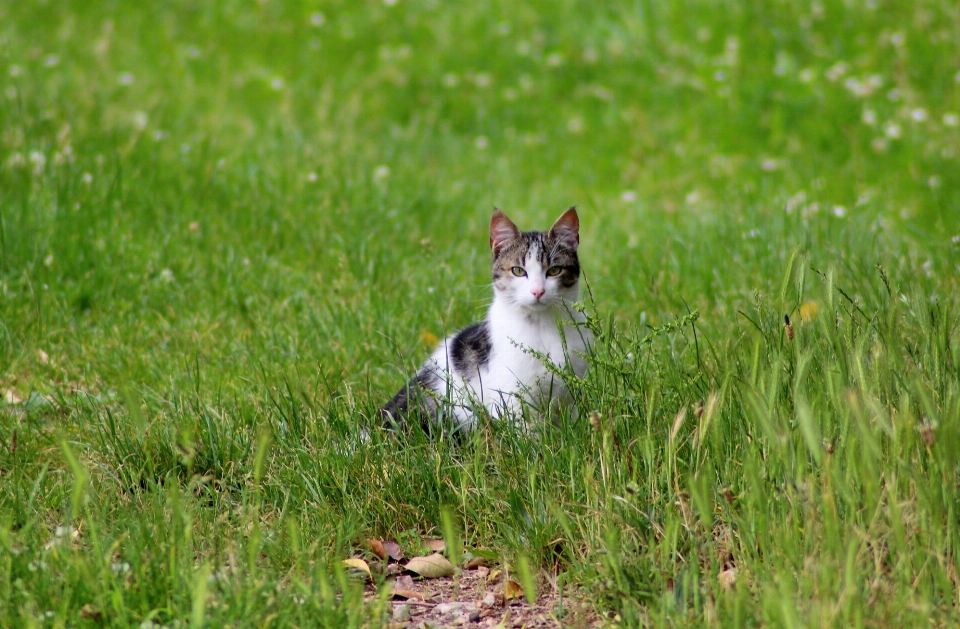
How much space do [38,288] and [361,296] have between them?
151cm

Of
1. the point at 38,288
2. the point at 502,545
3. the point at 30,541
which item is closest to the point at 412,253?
the point at 38,288

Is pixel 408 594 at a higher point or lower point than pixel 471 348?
lower

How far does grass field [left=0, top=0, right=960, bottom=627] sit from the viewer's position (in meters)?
2.47

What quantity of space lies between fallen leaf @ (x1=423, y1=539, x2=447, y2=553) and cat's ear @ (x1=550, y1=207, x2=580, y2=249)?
4.47 ft

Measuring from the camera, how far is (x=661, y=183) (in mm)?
6930

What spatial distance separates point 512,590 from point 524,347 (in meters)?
1.07

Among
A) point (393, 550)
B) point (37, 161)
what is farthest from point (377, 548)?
point (37, 161)

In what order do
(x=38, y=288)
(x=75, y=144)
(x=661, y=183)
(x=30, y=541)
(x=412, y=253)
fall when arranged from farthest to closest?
1. (x=661, y=183)
2. (x=75, y=144)
3. (x=412, y=253)
4. (x=38, y=288)
5. (x=30, y=541)

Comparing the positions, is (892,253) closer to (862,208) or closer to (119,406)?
(862,208)

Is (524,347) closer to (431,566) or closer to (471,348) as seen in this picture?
(471,348)

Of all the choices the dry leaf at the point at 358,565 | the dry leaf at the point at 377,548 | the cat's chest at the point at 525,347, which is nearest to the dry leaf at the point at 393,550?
the dry leaf at the point at 377,548

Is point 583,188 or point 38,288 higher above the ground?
point 583,188

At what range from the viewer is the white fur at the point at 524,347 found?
365cm

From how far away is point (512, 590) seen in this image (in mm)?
2830
